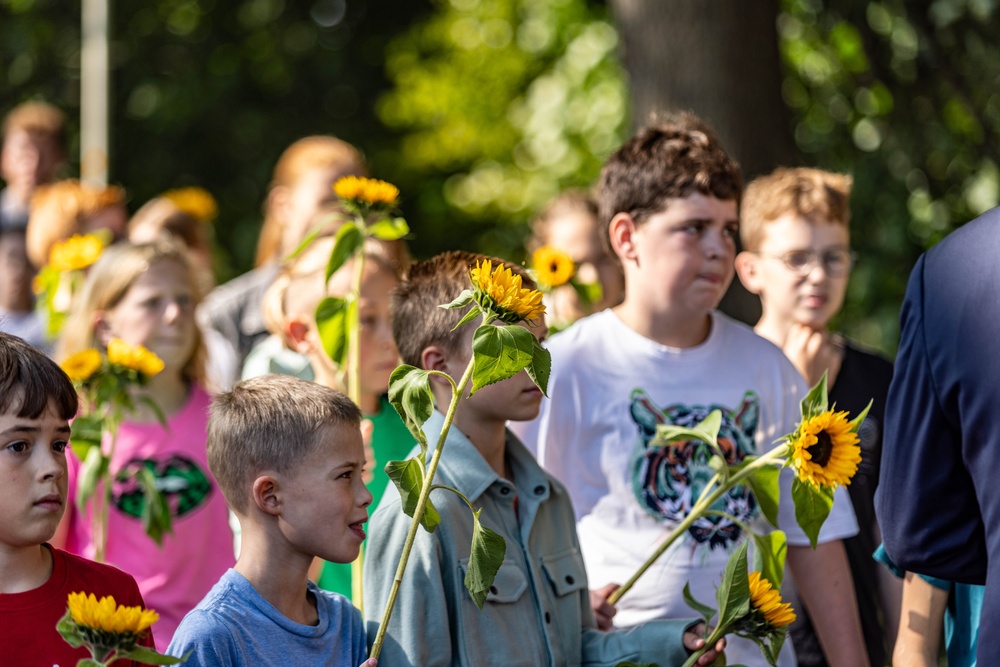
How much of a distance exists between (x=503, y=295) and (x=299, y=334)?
1.60 m

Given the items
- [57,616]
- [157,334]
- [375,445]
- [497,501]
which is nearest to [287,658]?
[57,616]

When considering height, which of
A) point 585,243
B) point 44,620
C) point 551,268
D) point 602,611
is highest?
point 585,243

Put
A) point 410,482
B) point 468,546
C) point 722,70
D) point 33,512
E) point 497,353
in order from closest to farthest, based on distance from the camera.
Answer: point 497,353, point 410,482, point 33,512, point 468,546, point 722,70

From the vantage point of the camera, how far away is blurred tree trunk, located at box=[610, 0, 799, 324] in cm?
591

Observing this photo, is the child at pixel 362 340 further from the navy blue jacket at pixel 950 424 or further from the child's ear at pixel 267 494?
the navy blue jacket at pixel 950 424

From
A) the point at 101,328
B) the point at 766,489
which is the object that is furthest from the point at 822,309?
the point at 101,328

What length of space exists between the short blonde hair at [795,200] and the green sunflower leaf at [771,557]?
1671 millimetres

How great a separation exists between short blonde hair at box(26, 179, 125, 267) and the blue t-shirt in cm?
374

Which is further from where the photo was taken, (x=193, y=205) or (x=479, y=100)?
(x=479, y=100)

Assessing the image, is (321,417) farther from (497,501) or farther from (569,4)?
(569,4)

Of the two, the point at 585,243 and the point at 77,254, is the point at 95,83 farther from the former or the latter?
the point at 77,254

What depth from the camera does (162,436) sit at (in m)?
4.01

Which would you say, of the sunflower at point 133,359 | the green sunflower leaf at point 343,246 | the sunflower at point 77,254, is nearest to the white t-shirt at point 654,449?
the green sunflower leaf at point 343,246

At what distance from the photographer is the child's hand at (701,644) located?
263 cm
